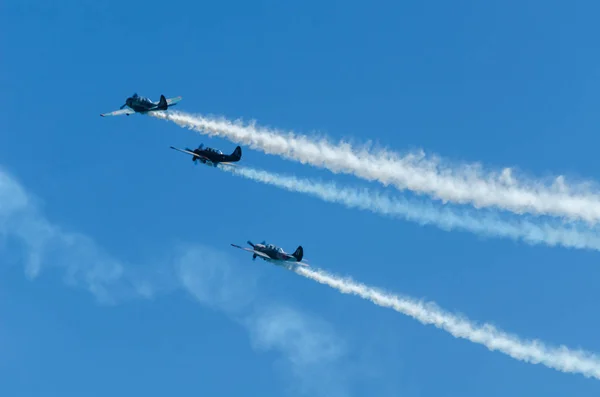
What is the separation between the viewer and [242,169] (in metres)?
93.8

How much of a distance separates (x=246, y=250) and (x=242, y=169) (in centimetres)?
847

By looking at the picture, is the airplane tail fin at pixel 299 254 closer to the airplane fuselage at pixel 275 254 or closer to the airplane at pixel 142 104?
the airplane fuselage at pixel 275 254

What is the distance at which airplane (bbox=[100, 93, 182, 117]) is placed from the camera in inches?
3826

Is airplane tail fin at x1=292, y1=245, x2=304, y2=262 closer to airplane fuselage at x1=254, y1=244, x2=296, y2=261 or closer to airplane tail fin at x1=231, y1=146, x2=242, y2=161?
airplane fuselage at x1=254, y1=244, x2=296, y2=261

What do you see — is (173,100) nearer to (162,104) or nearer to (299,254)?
(162,104)

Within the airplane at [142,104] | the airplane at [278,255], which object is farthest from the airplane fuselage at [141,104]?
the airplane at [278,255]

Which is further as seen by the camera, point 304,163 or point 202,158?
point 202,158

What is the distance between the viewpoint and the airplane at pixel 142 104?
9719 centimetres

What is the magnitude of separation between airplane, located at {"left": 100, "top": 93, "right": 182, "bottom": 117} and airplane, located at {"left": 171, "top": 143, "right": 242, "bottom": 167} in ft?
18.5

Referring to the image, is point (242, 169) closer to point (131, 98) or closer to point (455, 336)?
point (131, 98)

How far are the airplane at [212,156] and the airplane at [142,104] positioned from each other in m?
5.64

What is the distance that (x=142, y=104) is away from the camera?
98250 mm

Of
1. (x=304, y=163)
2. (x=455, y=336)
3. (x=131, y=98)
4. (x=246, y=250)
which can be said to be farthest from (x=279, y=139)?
(x=455, y=336)

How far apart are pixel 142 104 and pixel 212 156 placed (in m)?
9.58
